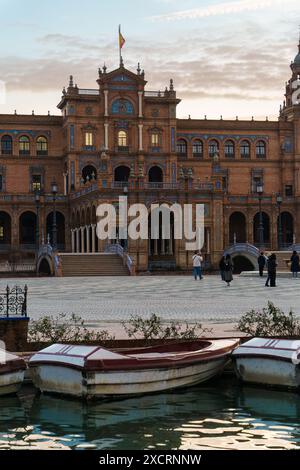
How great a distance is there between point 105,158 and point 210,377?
47707mm

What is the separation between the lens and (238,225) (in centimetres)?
7994

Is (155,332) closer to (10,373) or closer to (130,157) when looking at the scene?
(10,373)

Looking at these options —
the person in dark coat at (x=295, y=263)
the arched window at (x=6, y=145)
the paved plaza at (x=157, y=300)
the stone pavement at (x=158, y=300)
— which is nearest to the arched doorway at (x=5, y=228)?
the arched window at (x=6, y=145)

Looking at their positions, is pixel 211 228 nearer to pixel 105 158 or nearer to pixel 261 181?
pixel 105 158

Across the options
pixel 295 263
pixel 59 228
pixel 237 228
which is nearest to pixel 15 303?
pixel 295 263

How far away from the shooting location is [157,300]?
28344 millimetres

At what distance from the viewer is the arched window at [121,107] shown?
76.7 meters

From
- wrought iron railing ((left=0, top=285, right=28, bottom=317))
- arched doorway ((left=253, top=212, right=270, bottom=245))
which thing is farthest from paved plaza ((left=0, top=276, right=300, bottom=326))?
arched doorway ((left=253, top=212, right=270, bottom=245))

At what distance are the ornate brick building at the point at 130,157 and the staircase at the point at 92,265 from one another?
50.6 feet

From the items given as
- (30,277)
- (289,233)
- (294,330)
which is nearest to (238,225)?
(289,233)

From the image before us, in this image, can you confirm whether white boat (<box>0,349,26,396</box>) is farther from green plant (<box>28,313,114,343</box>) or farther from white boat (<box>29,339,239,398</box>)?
green plant (<box>28,313,114,343</box>)

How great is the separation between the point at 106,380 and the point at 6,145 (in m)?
67.2

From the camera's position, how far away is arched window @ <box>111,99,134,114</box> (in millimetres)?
76688

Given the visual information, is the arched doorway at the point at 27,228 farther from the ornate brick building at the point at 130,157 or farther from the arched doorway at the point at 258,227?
the arched doorway at the point at 258,227
